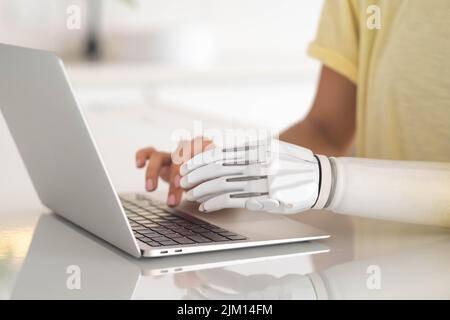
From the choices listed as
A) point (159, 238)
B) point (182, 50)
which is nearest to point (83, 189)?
point (159, 238)

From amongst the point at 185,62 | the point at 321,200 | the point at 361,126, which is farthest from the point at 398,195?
the point at 185,62

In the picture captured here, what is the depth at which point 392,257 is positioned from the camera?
0.83 metres

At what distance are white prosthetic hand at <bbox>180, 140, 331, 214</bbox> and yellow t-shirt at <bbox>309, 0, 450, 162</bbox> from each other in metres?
0.35

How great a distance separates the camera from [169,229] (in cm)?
88

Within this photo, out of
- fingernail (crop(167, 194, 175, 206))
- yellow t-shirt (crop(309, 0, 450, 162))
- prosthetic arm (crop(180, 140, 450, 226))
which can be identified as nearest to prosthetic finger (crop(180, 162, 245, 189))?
prosthetic arm (crop(180, 140, 450, 226))

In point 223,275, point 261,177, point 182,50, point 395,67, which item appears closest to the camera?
point 223,275

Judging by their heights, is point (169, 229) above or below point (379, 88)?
below

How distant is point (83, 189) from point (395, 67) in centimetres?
56

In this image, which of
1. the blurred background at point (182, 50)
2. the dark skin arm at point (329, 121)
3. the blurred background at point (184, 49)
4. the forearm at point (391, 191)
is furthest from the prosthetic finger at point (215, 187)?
the blurred background at point (182, 50)

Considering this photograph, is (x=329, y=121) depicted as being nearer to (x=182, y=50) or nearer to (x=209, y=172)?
(x=209, y=172)

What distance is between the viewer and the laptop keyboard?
84 cm

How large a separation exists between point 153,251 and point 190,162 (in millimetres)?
130

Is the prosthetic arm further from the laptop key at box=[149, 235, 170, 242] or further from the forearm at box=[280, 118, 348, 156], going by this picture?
the forearm at box=[280, 118, 348, 156]

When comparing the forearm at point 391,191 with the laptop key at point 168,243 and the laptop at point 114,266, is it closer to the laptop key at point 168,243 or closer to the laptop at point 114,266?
the laptop at point 114,266
